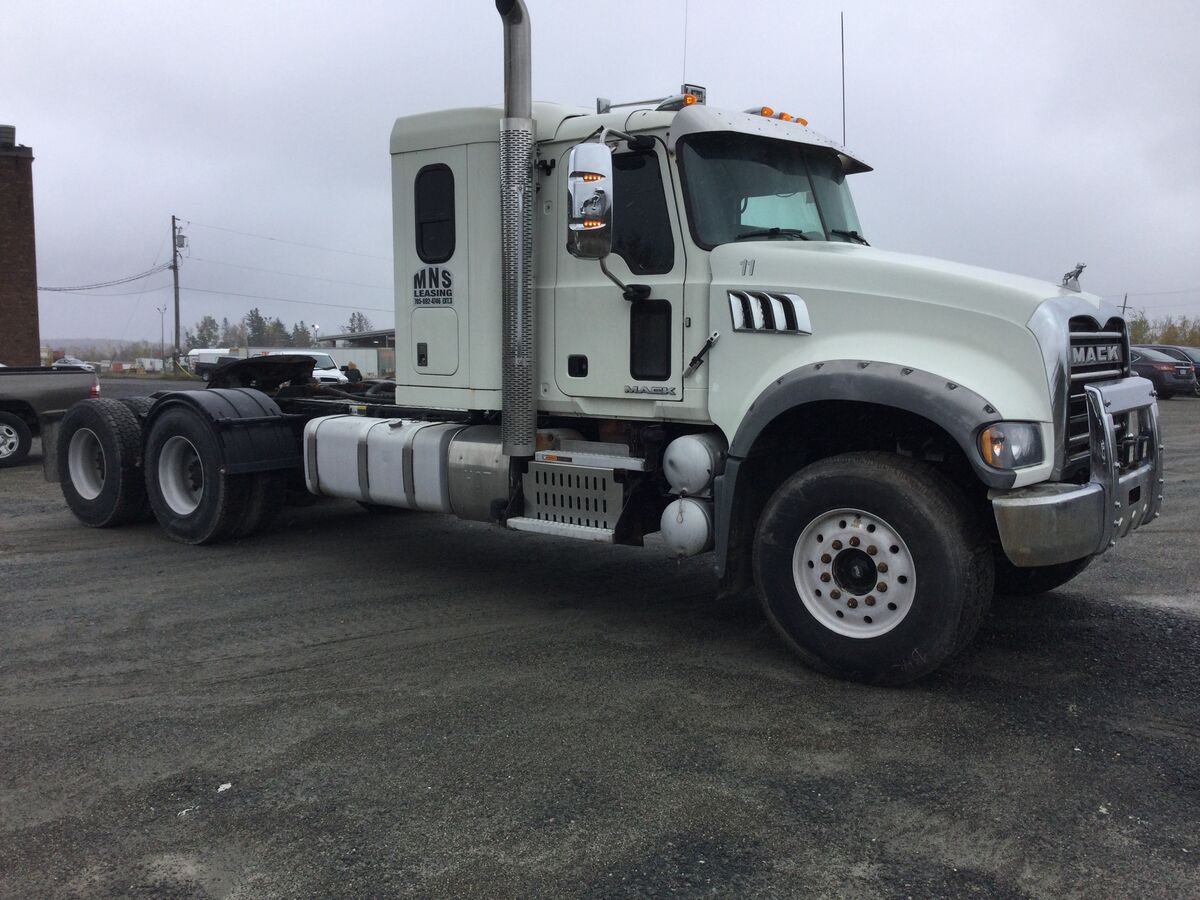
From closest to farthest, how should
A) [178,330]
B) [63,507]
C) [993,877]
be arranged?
[993,877] < [63,507] < [178,330]

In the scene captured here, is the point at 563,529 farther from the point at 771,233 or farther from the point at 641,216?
the point at 771,233

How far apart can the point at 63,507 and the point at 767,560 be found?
8912 mm

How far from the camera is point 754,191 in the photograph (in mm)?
5883

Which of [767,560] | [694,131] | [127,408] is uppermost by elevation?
[694,131]

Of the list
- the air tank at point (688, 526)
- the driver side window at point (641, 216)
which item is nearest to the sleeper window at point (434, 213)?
the driver side window at point (641, 216)

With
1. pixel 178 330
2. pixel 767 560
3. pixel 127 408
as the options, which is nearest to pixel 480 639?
pixel 767 560

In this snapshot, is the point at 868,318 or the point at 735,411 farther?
the point at 735,411

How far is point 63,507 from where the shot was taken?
11.0 m

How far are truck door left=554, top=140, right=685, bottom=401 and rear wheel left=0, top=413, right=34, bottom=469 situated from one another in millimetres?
11459

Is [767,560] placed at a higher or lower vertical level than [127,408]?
lower

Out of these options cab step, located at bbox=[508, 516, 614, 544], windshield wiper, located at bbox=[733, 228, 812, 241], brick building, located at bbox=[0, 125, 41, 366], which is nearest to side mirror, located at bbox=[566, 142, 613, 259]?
windshield wiper, located at bbox=[733, 228, 812, 241]

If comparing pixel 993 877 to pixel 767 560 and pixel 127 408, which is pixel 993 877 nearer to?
pixel 767 560

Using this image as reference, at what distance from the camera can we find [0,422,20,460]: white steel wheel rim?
46.9 feet

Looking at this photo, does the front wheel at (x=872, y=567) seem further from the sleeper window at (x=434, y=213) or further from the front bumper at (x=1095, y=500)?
the sleeper window at (x=434, y=213)
